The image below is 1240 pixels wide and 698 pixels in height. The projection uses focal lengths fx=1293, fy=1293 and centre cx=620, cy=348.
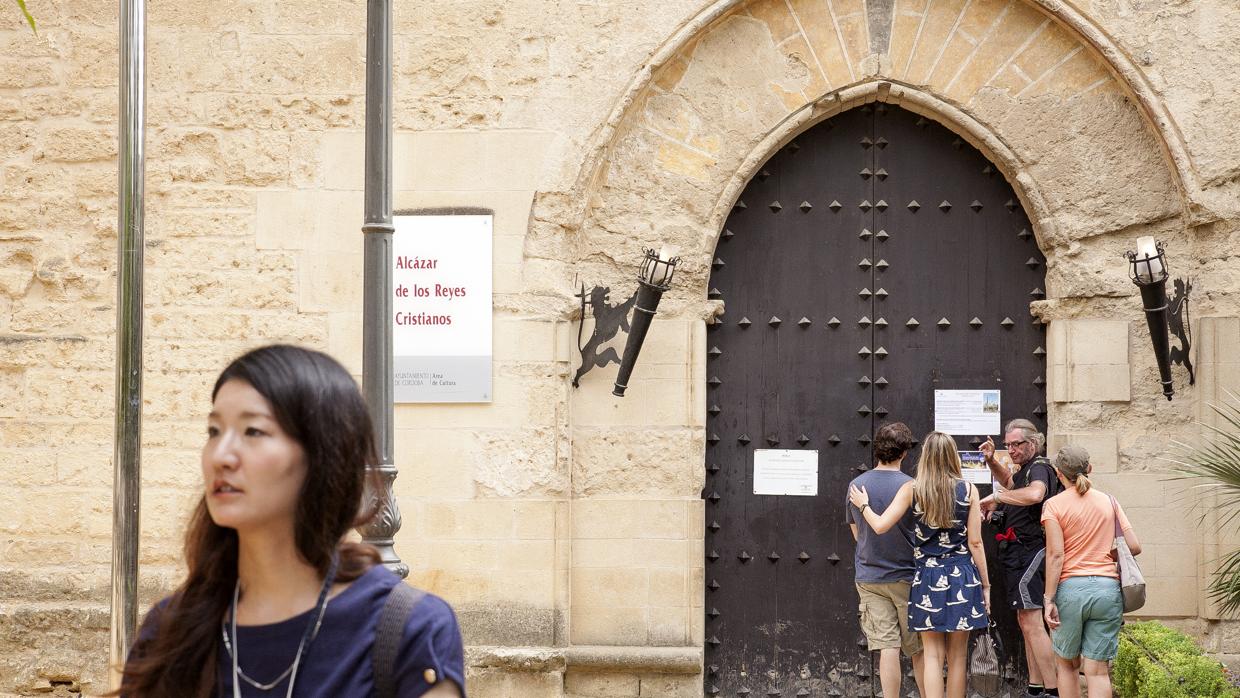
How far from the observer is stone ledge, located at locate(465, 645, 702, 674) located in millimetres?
6902

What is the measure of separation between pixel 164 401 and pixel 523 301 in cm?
209

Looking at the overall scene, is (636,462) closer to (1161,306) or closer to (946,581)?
(946,581)

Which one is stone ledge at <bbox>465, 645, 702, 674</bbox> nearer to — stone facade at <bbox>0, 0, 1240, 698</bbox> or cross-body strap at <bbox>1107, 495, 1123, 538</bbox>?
stone facade at <bbox>0, 0, 1240, 698</bbox>

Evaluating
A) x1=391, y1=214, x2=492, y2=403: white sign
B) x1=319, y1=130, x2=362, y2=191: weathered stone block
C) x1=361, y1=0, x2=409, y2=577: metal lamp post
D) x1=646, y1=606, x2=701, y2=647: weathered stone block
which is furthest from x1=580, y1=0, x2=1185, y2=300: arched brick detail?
x1=361, y1=0, x2=409, y2=577: metal lamp post

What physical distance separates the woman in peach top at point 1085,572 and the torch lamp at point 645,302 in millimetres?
2232

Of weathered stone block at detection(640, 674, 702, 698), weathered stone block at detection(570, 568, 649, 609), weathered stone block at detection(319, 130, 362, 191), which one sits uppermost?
weathered stone block at detection(319, 130, 362, 191)

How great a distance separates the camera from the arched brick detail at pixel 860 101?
23.6 ft

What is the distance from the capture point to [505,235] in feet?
23.4

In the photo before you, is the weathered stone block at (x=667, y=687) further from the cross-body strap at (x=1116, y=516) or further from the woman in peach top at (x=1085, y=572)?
the cross-body strap at (x=1116, y=516)

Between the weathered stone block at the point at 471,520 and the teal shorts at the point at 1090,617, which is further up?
the weathered stone block at the point at 471,520

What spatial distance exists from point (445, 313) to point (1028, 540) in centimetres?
338

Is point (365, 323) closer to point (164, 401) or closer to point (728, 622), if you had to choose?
point (164, 401)

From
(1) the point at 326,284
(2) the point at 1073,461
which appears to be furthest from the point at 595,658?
(2) the point at 1073,461

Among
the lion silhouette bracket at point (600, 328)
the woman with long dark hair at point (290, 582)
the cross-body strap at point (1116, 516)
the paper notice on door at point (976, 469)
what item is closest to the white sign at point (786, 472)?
the paper notice on door at point (976, 469)
